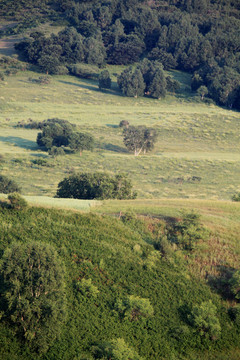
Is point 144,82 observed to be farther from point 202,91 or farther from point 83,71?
point 83,71

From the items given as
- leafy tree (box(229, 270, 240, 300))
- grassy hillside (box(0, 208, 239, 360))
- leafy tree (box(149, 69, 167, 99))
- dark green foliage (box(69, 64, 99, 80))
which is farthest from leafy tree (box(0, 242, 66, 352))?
dark green foliage (box(69, 64, 99, 80))

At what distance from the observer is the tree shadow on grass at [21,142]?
286 ft

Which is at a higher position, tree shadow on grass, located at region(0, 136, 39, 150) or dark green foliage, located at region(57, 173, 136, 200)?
dark green foliage, located at region(57, 173, 136, 200)

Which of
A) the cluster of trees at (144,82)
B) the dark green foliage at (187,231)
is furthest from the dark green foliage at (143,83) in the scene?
the dark green foliage at (187,231)

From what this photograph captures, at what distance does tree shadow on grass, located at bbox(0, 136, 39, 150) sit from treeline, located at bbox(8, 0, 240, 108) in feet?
Result: 176

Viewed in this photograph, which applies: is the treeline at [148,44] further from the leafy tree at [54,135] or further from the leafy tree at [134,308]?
the leafy tree at [134,308]

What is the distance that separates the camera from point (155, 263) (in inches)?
1198

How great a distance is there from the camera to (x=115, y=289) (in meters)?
27.1

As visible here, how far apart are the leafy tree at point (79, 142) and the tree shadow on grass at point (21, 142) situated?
275 inches

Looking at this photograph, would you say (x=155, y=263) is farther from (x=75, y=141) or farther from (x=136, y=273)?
(x=75, y=141)

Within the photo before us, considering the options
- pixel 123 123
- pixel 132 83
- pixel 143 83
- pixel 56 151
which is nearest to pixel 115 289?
pixel 56 151

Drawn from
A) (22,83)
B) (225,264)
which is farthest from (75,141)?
(225,264)

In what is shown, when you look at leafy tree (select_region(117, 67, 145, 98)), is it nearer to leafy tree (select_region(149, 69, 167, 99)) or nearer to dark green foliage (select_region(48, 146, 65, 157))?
leafy tree (select_region(149, 69, 167, 99))

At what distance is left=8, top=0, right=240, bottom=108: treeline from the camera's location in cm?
14262
